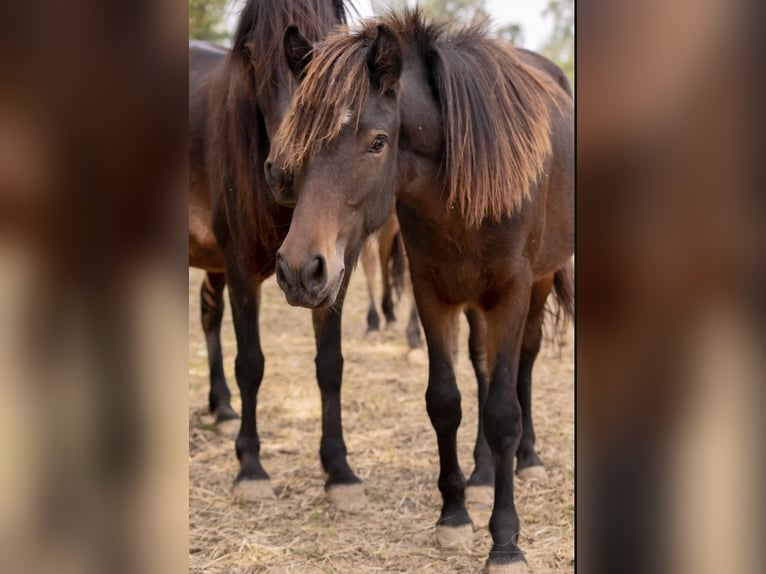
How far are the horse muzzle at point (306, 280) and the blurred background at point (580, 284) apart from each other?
111 cm

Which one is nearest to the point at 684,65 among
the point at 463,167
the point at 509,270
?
the point at 463,167

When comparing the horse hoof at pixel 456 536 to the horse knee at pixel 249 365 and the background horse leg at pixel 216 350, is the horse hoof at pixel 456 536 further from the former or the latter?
the background horse leg at pixel 216 350

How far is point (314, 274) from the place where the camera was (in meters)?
2.50

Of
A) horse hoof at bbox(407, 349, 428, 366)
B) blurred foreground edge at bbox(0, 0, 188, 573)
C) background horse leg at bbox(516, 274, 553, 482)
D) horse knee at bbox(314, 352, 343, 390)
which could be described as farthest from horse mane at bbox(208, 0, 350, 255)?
horse hoof at bbox(407, 349, 428, 366)

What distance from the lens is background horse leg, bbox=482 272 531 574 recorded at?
3.26 meters

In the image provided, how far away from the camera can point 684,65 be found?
1286mm

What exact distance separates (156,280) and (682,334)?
0.86m

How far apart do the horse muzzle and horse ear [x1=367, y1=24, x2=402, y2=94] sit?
0.70 metres

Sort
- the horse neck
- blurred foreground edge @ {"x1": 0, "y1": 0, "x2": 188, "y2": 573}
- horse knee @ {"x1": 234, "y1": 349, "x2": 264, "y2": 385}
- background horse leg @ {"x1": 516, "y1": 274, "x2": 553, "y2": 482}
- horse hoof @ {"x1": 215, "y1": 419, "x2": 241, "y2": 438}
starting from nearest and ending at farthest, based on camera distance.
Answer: blurred foreground edge @ {"x1": 0, "y1": 0, "x2": 188, "y2": 573} → the horse neck → horse knee @ {"x1": 234, "y1": 349, "x2": 264, "y2": 385} → background horse leg @ {"x1": 516, "y1": 274, "x2": 553, "y2": 482} → horse hoof @ {"x1": 215, "y1": 419, "x2": 241, "y2": 438}

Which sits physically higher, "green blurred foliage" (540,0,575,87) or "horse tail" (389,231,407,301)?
"green blurred foliage" (540,0,575,87)

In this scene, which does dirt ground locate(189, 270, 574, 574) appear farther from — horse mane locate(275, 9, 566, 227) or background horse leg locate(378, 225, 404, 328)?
horse mane locate(275, 9, 566, 227)

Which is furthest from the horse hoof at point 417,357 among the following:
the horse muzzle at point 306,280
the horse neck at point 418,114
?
the horse muzzle at point 306,280

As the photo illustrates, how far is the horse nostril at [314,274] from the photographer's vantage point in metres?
2.47

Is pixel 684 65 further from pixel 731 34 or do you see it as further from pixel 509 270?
pixel 509 270
